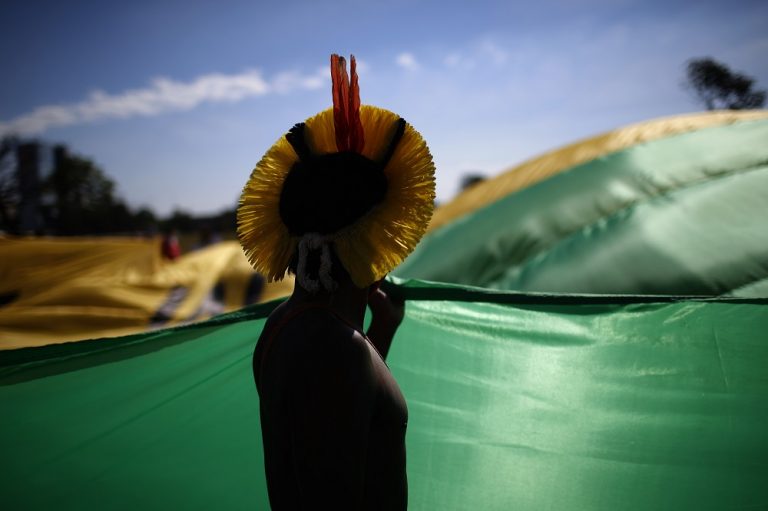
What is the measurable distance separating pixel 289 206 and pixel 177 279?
21.6 ft

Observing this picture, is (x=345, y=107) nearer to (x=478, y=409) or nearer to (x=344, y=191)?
(x=344, y=191)

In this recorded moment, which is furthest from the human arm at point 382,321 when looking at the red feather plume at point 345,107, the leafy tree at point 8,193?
the leafy tree at point 8,193

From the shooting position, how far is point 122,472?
5.32 feet

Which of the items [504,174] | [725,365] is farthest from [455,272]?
[725,365]

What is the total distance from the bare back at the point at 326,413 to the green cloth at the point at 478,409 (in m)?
0.68

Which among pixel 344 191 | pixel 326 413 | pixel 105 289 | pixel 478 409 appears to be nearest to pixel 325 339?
pixel 326 413

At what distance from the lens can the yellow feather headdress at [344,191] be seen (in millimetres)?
990

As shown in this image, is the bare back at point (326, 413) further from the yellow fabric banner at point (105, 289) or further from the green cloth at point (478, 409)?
the yellow fabric banner at point (105, 289)

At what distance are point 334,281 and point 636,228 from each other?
2.41 metres

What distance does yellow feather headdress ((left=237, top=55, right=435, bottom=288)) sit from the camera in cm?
99

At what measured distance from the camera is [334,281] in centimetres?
97

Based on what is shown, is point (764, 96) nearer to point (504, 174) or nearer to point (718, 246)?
point (504, 174)

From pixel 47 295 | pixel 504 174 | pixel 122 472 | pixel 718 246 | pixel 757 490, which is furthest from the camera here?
pixel 47 295

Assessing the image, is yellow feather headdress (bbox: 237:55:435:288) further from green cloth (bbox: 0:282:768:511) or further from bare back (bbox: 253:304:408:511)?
green cloth (bbox: 0:282:768:511)
